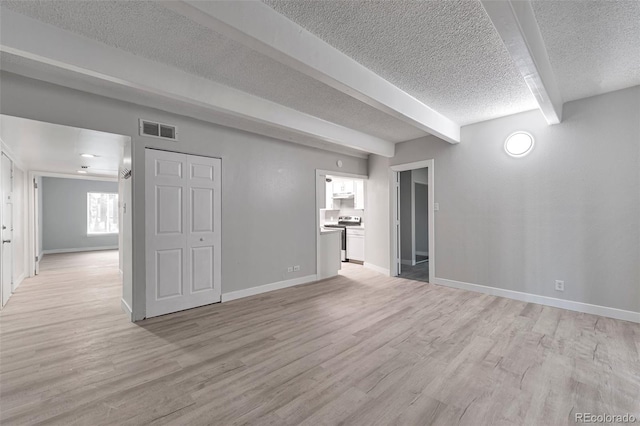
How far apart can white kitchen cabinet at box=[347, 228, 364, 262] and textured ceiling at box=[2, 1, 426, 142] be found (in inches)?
146

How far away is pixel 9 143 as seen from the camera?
141 inches

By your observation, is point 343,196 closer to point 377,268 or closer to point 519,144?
point 377,268

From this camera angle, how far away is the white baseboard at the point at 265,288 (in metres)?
4.03

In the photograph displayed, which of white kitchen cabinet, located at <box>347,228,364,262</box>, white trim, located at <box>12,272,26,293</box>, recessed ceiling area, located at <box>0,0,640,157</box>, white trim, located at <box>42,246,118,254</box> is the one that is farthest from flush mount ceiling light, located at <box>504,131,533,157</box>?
white trim, located at <box>42,246,118,254</box>

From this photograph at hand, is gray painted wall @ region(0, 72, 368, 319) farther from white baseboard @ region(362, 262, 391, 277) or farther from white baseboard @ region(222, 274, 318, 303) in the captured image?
white baseboard @ region(362, 262, 391, 277)

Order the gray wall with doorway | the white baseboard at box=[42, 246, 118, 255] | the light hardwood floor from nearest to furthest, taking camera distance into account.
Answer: the light hardwood floor, the gray wall with doorway, the white baseboard at box=[42, 246, 118, 255]

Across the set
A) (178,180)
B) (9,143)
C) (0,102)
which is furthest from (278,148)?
(9,143)

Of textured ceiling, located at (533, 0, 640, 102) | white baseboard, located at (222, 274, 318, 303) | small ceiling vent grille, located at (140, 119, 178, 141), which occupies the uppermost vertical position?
textured ceiling, located at (533, 0, 640, 102)

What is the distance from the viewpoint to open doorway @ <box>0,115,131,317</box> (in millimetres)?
3318

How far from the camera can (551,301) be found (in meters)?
3.69

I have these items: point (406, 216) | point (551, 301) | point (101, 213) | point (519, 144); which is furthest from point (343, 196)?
point (101, 213)

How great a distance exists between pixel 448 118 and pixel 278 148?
2794 mm

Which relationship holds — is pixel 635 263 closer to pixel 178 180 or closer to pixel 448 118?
pixel 448 118

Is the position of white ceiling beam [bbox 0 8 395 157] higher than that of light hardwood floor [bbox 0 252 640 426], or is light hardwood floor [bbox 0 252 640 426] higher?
white ceiling beam [bbox 0 8 395 157]
